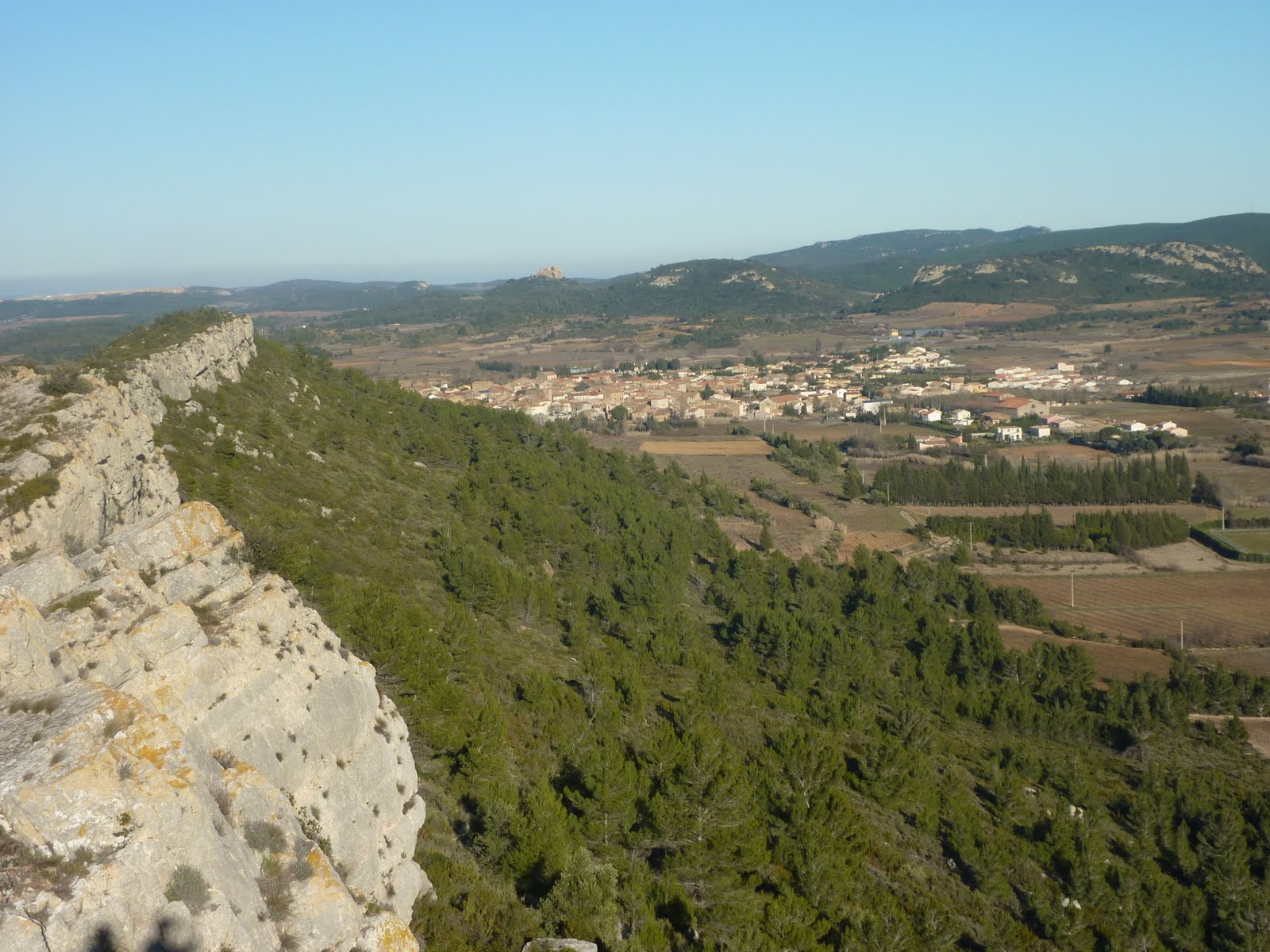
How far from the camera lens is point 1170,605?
124 feet

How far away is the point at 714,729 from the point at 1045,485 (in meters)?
42.9

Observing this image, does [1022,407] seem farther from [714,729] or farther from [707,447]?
[714,729]

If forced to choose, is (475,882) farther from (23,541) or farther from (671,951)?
(23,541)

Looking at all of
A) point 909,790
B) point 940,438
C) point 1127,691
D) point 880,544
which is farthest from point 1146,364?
point 909,790

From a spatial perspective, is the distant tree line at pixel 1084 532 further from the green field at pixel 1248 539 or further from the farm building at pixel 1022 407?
the farm building at pixel 1022 407

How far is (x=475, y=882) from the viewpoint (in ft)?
35.7

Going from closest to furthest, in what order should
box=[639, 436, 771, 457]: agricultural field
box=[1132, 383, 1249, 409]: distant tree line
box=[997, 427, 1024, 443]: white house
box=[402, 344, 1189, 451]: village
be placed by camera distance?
box=[639, 436, 771, 457]: agricultural field
box=[997, 427, 1024, 443]: white house
box=[402, 344, 1189, 451]: village
box=[1132, 383, 1249, 409]: distant tree line

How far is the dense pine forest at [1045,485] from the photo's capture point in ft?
177

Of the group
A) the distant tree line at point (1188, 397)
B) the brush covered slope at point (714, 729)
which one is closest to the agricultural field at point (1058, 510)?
the brush covered slope at point (714, 729)

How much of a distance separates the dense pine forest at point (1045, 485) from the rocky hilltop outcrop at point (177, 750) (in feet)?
157

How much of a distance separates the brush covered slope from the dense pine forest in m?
18.1

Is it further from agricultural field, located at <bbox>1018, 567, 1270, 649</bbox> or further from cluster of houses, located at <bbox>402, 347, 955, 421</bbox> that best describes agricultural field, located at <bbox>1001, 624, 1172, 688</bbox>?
cluster of houses, located at <bbox>402, 347, 955, 421</bbox>

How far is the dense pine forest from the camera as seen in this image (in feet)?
177

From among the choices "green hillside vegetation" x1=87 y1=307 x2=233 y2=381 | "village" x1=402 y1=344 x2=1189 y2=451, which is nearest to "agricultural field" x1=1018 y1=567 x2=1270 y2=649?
"village" x1=402 y1=344 x2=1189 y2=451
